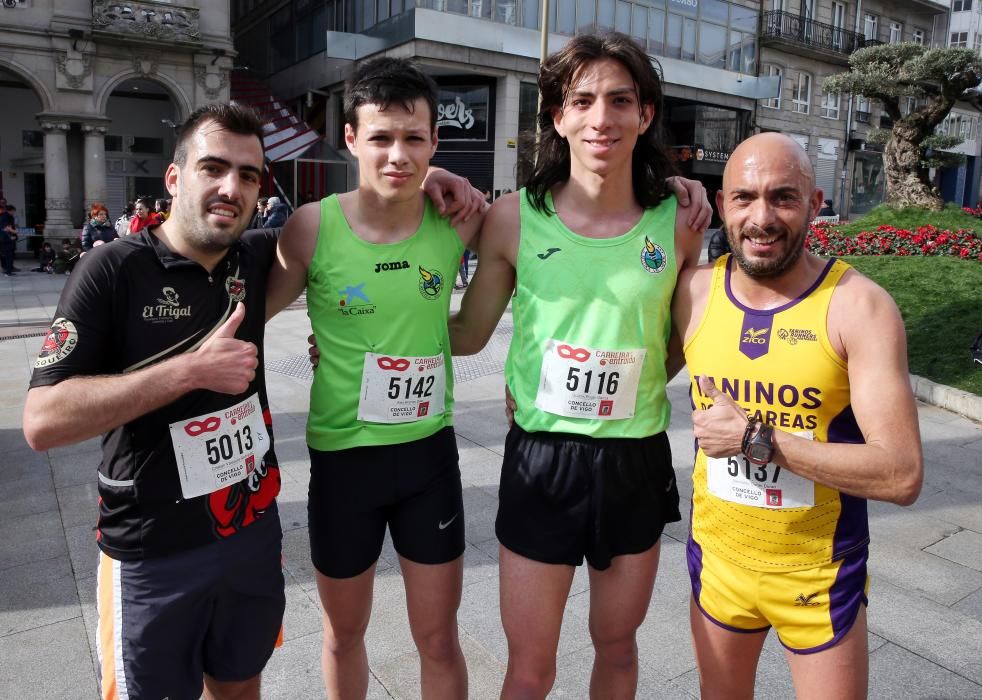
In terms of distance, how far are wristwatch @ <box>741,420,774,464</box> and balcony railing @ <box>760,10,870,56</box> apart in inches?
1302

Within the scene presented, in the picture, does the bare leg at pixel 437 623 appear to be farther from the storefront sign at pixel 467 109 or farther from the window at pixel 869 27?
the window at pixel 869 27

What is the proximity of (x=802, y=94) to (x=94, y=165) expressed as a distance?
91.3ft

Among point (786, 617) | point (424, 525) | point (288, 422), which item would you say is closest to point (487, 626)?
point (424, 525)

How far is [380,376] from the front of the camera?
244 centimetres

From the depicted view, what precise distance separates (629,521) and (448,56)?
77.0 ft

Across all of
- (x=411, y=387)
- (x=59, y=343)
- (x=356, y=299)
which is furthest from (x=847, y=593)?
(x=59, y=343)

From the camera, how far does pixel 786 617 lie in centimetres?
201

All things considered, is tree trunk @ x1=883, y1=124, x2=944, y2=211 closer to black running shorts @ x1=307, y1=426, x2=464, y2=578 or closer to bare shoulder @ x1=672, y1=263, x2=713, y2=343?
bare shoulder @ x1=672, y1=263, x2=713, y2=343

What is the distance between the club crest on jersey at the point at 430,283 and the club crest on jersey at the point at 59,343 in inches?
39.8

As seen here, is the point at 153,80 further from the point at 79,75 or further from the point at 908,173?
the point at 908,173

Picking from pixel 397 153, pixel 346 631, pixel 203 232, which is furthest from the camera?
pixel 346 631

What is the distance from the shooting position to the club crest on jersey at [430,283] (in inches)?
98.6

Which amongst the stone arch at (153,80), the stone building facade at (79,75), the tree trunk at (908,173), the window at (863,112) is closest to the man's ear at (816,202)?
the tree trunk at (908,173)

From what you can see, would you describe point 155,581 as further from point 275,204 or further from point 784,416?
point 275,204
